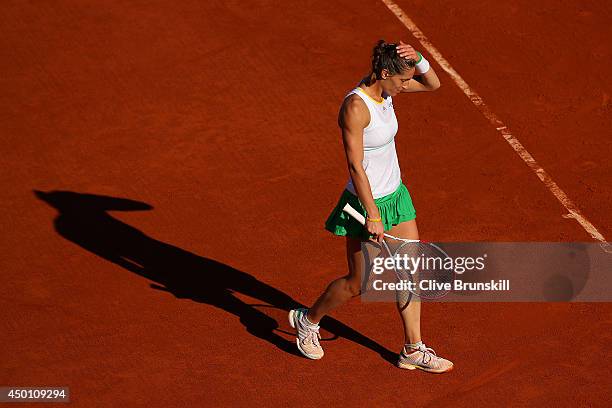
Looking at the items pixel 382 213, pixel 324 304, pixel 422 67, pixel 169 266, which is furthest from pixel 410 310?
pixel 169 266

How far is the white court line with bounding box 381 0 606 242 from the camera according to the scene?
10125 mm

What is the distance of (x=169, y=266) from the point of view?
9812mm

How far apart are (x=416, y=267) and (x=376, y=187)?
0.75 meters

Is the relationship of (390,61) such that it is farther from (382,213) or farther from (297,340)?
(297,340)

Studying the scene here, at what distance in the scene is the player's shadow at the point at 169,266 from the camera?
30.0 feet

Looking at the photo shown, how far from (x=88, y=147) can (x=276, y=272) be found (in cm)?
283

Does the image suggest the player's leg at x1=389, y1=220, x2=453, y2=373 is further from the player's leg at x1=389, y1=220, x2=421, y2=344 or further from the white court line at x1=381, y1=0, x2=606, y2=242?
the white court line at x1=381, y1=0, x2=606, y2=242

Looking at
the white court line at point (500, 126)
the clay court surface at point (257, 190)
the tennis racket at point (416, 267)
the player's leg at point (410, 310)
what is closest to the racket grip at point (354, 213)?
the tennis racket at point (416, 267)

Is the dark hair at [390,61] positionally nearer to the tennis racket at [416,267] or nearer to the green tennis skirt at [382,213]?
the green tennis skirt at [382,213]

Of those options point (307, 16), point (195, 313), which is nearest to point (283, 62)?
point (307, 16)

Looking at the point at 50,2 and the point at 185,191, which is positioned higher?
the point at 50,2

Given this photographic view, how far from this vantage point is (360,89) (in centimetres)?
777

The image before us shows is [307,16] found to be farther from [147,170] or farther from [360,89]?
[360,89]

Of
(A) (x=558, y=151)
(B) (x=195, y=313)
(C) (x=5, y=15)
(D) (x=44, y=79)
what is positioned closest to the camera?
(B) (x=195, y=313)
